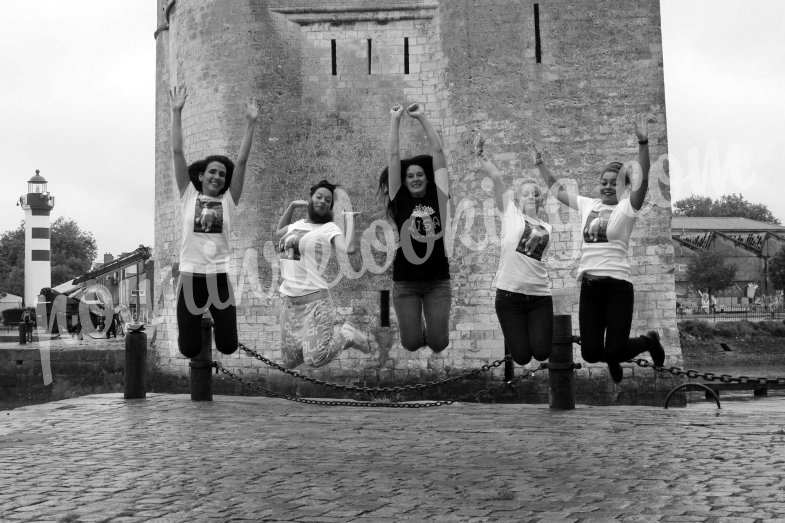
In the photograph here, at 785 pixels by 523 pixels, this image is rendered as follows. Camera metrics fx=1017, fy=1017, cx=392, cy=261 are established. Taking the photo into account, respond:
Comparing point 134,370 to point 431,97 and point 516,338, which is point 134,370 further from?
point 431,97

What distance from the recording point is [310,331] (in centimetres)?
862

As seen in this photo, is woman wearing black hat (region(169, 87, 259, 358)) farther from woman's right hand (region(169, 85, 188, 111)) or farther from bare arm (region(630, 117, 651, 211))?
bare arm (region(630, 117, 651, 211))

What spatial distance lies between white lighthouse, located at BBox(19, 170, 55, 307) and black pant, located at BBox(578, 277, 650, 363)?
44.7 metres

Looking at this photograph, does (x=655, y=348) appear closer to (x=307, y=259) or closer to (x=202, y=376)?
(x=307, y=259)

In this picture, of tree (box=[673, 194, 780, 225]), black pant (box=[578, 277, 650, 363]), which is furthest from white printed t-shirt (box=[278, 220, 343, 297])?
tree (box=[673, 194, 780, 225])

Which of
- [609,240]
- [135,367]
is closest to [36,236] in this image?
[135,367]

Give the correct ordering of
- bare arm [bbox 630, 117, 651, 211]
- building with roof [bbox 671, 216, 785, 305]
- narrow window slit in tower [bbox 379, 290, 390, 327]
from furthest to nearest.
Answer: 1. building with roof [bbox 671, 216, 785, 305]
2. narrow window slit in tower [bbox 379, 290, 390, 327]
3. bare arm [bbox 630, 117, 651, 211]

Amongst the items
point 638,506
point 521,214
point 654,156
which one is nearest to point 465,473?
point 638,506

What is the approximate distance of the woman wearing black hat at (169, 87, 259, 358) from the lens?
28.2ft

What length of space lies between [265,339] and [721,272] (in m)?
46.6

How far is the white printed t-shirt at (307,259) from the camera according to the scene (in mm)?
8820

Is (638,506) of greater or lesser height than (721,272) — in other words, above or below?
below

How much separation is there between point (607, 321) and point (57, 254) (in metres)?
81.9

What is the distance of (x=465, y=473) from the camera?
6.16 m
